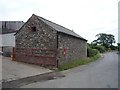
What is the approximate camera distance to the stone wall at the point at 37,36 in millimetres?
12312

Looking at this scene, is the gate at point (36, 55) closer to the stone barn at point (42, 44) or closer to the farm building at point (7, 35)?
the stone barn at point (42, 44)

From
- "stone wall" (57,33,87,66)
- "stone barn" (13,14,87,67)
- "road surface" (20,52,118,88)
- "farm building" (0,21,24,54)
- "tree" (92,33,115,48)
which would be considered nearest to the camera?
"road surface" (20,52,118,88)

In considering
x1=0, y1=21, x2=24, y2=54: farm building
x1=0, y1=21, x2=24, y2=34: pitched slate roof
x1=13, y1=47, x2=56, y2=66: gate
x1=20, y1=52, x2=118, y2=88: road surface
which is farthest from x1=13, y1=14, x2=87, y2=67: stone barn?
x1=0, y1=21, x2=24, y2=34: pitched slate roof

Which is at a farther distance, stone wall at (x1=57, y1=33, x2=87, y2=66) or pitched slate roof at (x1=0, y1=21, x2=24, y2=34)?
pitched slate roof at (x1=0, y1=21, x2=24, y2=34)

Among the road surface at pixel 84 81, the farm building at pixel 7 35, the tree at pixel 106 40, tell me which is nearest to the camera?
the road surface at pixel 84 81

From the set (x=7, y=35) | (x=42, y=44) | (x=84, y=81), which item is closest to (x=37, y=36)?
(x=42, y=44)

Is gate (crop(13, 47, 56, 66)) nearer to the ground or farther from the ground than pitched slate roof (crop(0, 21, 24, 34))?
nearer to the ground

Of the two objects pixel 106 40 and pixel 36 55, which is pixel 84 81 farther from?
pixel 106 40

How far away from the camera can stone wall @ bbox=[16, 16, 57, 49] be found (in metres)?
12.3

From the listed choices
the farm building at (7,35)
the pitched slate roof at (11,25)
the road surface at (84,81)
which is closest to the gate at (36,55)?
the road surface at (84,81)

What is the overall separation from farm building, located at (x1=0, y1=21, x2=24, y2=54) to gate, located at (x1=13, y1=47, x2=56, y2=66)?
400 centimetres

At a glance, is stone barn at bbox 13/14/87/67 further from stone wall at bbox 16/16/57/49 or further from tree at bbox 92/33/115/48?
tree at bbox 92/33/115/48

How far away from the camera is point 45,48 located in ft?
41.0

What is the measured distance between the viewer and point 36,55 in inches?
494
